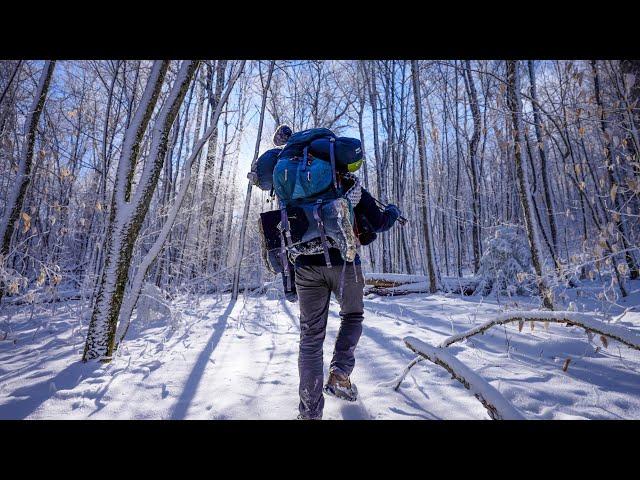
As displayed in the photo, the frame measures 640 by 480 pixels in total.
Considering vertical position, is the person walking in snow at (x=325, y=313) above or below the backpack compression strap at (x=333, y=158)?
below

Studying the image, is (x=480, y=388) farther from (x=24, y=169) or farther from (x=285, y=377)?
(x=24, y=169)

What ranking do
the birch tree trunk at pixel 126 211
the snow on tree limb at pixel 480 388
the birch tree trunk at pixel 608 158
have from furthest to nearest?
the birch tree trunk at pixel 126 211 < the birch tree trunk at pixel 608 158 < the snow on tree limb at pixel 480 388

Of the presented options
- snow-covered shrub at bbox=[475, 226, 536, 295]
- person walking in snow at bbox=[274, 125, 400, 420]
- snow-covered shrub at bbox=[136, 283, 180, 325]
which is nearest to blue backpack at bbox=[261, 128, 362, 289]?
person walking in snow at bbox=[274, 125, 400, 420]

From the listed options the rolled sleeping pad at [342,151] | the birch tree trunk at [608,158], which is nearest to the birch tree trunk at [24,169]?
the rolled sleeping pad at [342,151]

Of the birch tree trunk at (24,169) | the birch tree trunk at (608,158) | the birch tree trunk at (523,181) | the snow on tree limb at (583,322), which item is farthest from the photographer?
the birch tree trunk at (523,181)

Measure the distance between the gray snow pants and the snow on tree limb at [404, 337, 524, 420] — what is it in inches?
21.1

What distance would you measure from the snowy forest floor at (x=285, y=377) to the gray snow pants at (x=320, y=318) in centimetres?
31

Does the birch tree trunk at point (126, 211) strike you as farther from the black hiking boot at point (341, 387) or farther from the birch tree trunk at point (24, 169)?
the black hiking boot at point (341, 387)

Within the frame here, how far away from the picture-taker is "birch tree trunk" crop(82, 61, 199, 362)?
3.33 metres

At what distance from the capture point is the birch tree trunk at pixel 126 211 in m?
3.33

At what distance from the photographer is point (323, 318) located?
2.06m

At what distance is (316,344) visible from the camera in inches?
77.9

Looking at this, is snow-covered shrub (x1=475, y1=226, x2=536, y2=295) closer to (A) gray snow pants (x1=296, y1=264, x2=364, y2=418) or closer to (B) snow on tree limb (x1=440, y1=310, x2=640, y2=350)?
(B) snow on tree limb (x1=440, y1=310, x2=640, y2=350)
